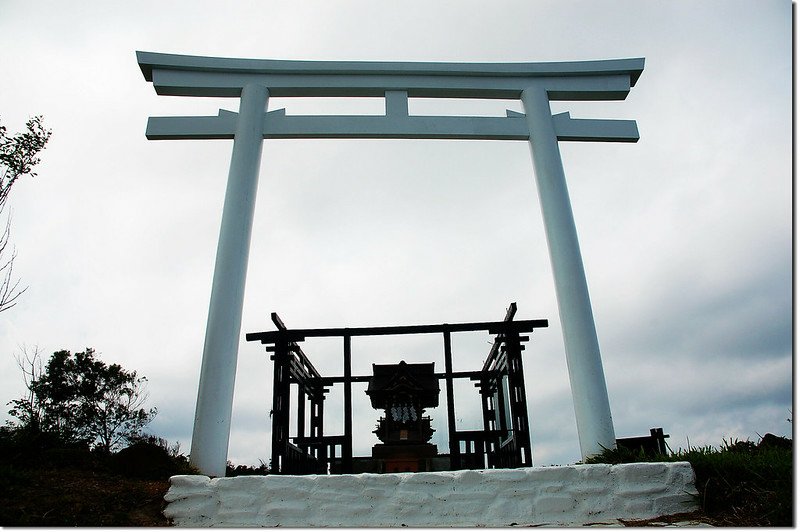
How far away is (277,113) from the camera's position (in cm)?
642

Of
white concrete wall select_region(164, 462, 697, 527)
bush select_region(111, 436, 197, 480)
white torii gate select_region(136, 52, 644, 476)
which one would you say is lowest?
white concrete wall select_region(164, 462, 697, 527)

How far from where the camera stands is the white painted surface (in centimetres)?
494

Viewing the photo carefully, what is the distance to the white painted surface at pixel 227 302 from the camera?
4.94 meters

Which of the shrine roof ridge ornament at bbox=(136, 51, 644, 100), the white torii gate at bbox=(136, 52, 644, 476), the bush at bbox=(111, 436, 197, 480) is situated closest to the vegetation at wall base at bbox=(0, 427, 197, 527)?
the bush at bbox=(111, 436, 197, 480)

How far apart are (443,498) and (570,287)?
258 cm

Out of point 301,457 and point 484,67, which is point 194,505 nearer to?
point 301,457

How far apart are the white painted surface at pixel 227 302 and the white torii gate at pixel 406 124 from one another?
1 centimetres

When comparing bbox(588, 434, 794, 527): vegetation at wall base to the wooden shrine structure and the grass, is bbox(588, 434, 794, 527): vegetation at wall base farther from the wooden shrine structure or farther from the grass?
the wooden shrine structure

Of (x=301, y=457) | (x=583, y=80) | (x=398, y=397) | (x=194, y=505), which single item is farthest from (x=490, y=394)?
(x=194, y=505)

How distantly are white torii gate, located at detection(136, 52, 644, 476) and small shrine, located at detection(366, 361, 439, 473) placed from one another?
3.04 m

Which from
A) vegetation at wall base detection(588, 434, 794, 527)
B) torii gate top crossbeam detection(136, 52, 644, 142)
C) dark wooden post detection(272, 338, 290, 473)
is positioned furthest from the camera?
dark wooden post detection(272, 338, 290, 473)

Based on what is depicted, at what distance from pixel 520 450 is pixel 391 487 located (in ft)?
11.0

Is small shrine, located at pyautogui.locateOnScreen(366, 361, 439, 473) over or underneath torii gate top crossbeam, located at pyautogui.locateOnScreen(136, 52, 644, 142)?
underneath

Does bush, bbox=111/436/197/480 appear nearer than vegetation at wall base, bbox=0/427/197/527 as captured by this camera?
No
